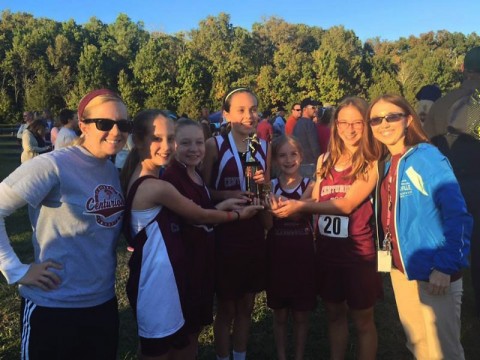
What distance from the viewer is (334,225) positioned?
10.4ft

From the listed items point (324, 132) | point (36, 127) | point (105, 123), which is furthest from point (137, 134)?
point (36, 127)

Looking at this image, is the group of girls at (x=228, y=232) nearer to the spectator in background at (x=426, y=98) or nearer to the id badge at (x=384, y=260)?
the id badge at (x=384, y=260)

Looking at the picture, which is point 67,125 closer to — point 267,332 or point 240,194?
point 267,332

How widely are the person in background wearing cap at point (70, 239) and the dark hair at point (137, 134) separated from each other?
0.27 meters

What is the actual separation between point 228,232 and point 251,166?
54cm

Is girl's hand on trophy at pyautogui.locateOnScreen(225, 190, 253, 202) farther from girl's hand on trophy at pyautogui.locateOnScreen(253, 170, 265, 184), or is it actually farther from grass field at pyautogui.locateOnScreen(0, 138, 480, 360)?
grass field at pyautogui.locateOnScreen(0, 138, 480, 360)

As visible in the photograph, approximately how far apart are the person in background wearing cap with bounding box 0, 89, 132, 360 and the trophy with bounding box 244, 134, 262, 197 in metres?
1.12

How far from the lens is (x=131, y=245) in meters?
2.52

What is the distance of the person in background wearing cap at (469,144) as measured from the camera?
4125mm

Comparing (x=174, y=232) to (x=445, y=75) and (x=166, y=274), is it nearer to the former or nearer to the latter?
(x=166, y=274)

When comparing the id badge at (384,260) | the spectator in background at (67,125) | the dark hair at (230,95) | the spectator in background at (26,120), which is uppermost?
the spectator in background at (26,120)

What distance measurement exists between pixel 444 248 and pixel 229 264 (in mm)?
1542

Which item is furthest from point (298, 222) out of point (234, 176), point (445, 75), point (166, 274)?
point (445, 75)

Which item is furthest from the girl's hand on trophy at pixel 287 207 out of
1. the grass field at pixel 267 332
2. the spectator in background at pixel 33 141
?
the spectator in background at pixel 33 141
